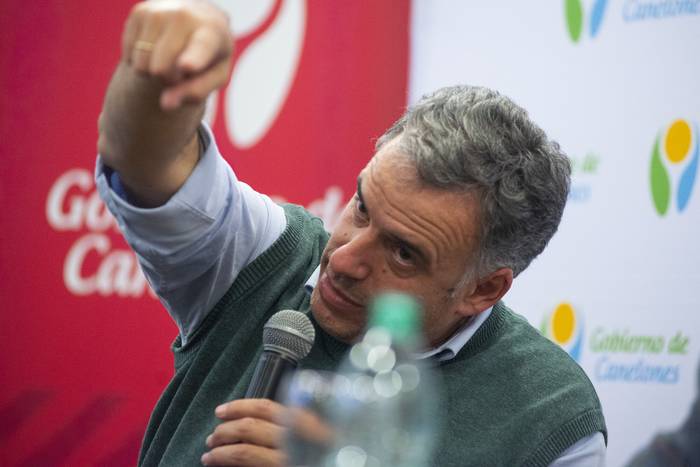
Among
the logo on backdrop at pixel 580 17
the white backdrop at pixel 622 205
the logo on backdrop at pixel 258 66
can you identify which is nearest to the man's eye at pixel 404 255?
the white backdrop at pixel 622 205

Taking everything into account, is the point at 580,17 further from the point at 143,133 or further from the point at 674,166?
the point at 143,133

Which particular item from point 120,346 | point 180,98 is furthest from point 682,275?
point 180,98

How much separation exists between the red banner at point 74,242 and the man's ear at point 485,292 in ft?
5.30

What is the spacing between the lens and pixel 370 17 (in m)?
3.74

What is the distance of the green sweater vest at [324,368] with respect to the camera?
166 centimetres

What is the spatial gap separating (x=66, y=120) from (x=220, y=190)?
1725mm

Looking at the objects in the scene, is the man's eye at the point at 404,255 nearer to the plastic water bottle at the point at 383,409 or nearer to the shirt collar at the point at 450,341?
the shirt collar at the point at 450,341

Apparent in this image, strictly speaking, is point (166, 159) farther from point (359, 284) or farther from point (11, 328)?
point (11, 328)

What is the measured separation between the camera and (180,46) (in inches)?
39.7

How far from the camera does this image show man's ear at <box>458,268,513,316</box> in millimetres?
1772

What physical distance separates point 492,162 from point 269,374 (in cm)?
62

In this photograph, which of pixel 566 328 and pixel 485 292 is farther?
pixel 566 328

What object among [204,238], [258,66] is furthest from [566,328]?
[204,238]

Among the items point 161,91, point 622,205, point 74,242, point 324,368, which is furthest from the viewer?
point 622,205
